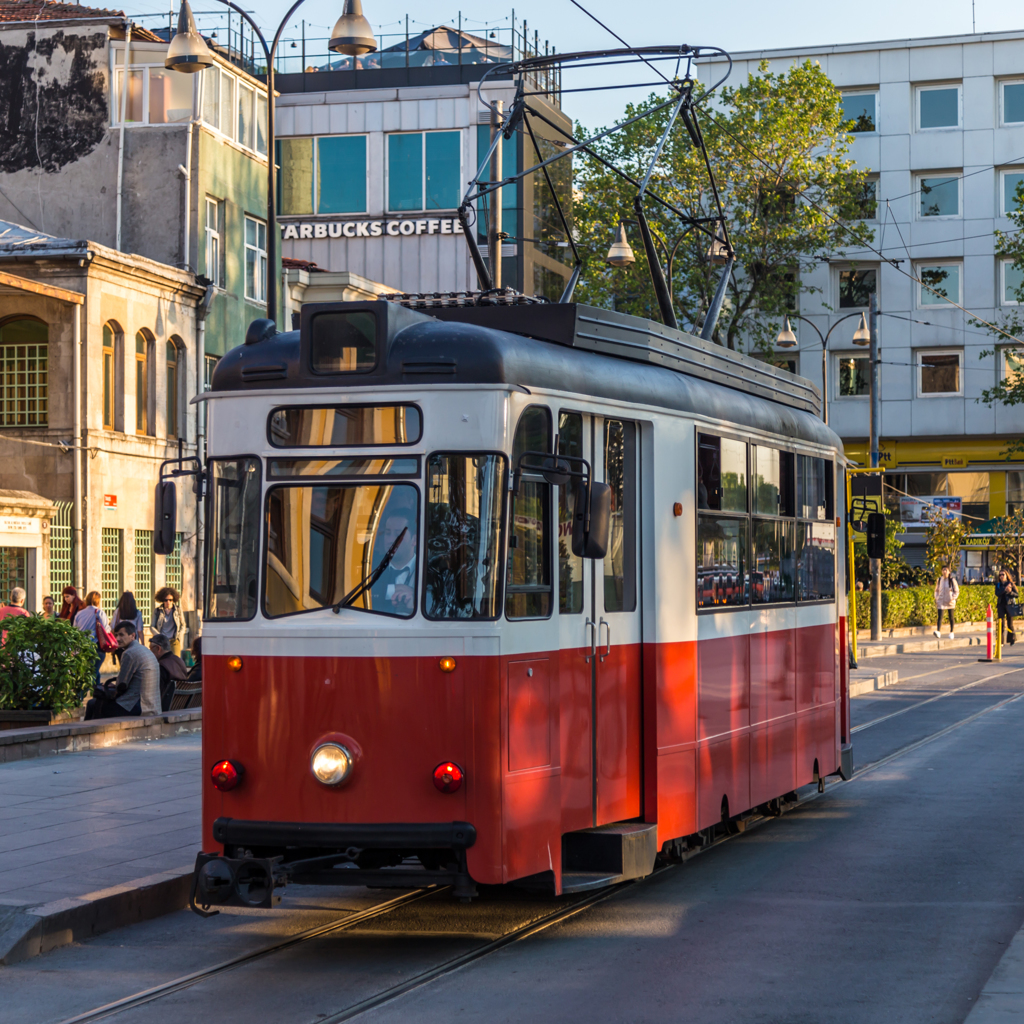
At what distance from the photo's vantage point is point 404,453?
24.8 feet

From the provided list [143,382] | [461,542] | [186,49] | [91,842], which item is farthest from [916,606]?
[461,542]

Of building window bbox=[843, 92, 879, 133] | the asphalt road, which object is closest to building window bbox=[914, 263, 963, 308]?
building window bbox=[843, 92, 879, 133]

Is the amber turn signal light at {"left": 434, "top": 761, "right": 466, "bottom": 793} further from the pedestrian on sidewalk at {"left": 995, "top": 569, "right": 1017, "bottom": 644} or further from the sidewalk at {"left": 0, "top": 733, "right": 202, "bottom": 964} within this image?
the pedestrian on sidewalk at {"left": 995, "top": 569, "right": 1017, "bottom": 644}

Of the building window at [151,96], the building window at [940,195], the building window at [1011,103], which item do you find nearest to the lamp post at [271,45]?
the building window at [151,96]

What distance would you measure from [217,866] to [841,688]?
7.09 meters

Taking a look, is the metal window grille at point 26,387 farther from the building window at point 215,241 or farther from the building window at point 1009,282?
the building window at point 1009,282

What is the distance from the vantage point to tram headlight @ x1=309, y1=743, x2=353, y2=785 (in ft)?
24.3

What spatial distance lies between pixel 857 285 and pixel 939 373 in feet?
13.7

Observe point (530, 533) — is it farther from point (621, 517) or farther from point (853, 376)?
point (853, 376)

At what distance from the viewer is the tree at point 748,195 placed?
47.2 metres

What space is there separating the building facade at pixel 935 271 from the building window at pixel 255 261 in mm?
25637

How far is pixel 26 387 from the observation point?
30.1 metres

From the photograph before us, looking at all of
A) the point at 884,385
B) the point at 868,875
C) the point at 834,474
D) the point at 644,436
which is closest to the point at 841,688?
the point at 834,474

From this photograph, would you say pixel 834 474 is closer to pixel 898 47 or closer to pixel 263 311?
pixel 263 311
